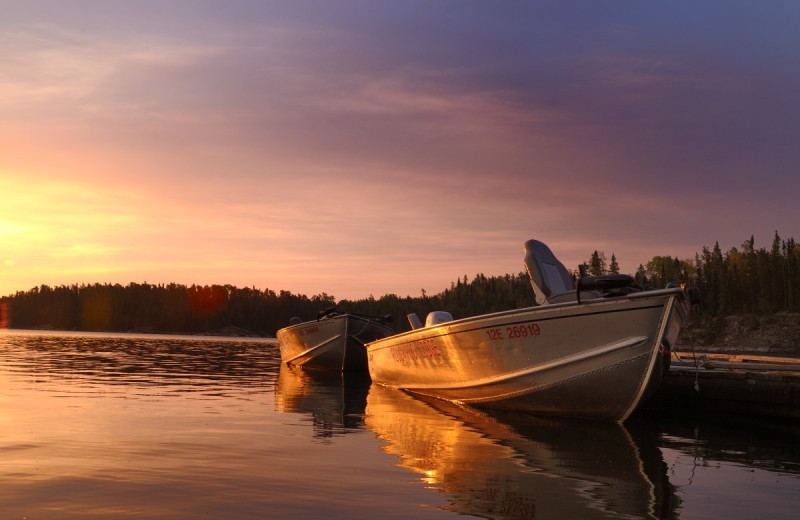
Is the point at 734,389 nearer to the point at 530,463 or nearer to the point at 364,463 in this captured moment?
the point at 530,463

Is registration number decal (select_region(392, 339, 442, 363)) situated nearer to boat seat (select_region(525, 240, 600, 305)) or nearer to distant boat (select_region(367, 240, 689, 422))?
distant boat (select_region(367, 240, 689, 422))

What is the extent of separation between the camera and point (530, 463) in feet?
32.2

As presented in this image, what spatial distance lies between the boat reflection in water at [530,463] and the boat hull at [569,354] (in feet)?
1.87

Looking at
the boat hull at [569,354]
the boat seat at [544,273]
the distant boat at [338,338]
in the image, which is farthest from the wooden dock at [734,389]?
the distant boat at [338,338]

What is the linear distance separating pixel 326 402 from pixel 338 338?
48.3 feet

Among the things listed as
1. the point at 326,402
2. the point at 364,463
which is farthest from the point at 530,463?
the point at 326,402

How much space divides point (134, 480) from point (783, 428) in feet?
44.1

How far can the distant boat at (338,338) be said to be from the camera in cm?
3294

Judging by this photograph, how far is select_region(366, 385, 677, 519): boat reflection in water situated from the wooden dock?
11.2 feet

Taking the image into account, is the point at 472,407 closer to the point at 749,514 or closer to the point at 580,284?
the point at 580,284

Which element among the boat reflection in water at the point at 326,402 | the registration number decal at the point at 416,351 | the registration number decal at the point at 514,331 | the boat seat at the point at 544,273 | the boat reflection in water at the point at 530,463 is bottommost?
the boat reflection in water at the point at 326,402

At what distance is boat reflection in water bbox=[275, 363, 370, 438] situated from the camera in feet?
44.4

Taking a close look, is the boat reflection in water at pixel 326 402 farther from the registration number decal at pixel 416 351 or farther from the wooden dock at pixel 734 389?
the wooden dock at pixel 734 389

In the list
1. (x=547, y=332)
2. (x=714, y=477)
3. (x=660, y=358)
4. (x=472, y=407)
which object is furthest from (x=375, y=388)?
(x=714, y=477)
